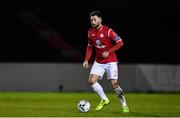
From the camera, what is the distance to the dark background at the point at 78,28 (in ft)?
89.7

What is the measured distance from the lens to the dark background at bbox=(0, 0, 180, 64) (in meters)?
27.3

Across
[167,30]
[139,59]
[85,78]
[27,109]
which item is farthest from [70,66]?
[27,109]

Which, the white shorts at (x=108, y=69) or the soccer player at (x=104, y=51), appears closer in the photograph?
the soccer player at (x=104, y=51)

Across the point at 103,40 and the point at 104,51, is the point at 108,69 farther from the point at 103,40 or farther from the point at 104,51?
the point at 103,40

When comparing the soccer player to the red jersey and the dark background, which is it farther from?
the dark background

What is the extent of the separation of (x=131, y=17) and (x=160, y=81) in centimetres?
393

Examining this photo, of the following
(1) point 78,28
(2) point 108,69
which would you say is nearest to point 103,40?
(2) point 108,69

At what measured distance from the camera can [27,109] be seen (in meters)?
15.7

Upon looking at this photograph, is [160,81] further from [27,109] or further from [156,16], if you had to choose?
[27,109]

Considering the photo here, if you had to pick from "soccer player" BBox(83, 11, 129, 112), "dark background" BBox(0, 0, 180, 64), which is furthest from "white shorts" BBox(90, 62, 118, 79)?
"dark background" BBox(0, 0, 180, 64)

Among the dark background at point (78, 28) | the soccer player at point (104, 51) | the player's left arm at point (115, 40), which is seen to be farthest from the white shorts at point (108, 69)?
Result: the dark background at point (78, 28)

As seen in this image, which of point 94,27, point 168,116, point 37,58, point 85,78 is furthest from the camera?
point 37,58

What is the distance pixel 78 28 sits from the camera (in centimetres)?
2827

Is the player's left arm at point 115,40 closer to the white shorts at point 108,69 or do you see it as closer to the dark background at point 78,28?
the white shorts at point 108,69
